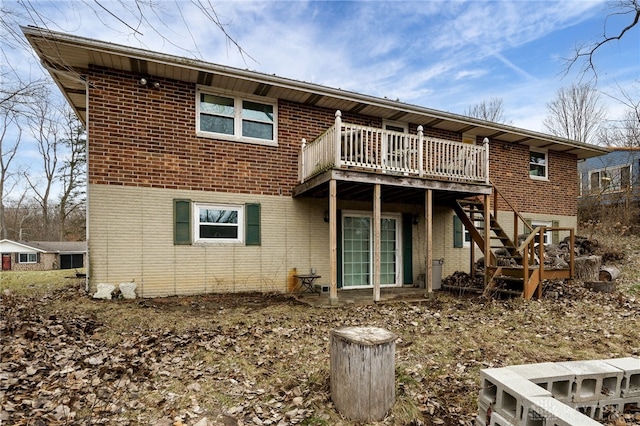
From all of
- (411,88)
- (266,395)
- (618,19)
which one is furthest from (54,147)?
(618,19)

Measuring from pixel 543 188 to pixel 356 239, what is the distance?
26.7 feet

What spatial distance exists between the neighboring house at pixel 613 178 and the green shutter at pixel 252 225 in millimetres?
19930

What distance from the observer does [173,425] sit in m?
3.23

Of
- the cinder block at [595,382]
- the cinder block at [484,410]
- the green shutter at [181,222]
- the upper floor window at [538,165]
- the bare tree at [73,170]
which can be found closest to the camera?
the cinder block at [484,410]

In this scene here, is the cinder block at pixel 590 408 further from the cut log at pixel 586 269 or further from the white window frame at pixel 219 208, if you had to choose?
the cut log at pixel 586 269

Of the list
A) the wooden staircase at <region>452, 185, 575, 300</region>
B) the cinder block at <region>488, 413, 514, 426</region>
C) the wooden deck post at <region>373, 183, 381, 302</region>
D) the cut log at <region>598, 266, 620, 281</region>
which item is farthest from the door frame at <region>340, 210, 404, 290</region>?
the cinder block at <region>488, 413, 514, 426</region>

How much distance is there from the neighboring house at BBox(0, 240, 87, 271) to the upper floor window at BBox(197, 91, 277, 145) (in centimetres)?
2713

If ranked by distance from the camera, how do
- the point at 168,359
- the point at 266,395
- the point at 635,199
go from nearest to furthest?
the point at 266,395
the point at 168,359
the point at 635,199

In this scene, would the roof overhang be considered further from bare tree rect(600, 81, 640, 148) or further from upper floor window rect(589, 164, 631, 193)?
upper floor window rect(589, 164, 631, 193)

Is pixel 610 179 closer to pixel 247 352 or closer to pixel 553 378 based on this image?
pixel 553 378

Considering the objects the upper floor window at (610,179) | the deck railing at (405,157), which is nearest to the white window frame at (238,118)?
the deck railing at (405,157)

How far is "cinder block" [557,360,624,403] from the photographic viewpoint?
3.23m

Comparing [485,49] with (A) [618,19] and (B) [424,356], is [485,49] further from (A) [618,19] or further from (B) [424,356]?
(B) [424,356]

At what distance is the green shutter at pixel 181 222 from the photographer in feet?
27.0
